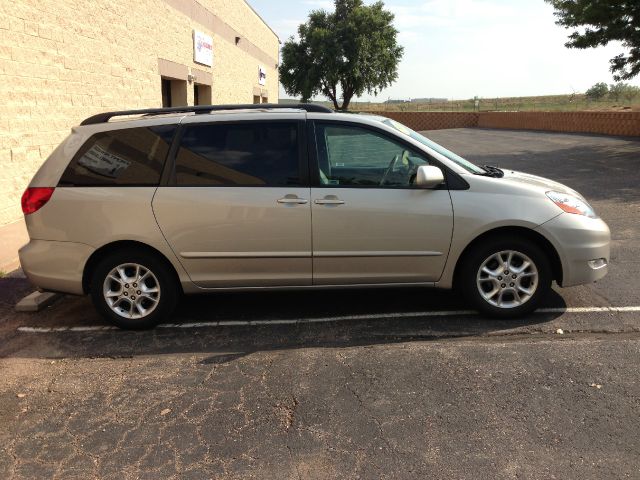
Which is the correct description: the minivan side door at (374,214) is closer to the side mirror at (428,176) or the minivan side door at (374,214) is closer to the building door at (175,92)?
the side mirror at (428,176)

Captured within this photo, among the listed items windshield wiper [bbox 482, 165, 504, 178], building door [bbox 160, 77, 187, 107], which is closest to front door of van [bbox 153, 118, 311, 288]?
windshield wiper [bbox 482, 165, 504, 178]

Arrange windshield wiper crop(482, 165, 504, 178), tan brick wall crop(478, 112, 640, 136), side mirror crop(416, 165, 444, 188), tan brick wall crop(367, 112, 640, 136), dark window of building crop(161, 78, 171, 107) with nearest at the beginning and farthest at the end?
side mirror crop(416, 165, 444, 188)
windshield wiper crop(482, 165, 504, 178)
dark window of building crop(161, 78, 171, 107)
tan brick wall crop(478, 112, 640, 136)
tan brick wall crop(367, 112, 640, 136)

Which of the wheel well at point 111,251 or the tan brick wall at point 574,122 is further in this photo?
the tan brick wall at point 574,122

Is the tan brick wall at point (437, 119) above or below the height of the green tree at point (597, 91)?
below

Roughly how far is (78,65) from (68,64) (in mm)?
365

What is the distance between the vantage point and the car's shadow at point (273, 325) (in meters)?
4.34

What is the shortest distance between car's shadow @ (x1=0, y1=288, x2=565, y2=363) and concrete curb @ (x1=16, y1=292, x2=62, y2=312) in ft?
0.27

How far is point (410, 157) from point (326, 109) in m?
0.84

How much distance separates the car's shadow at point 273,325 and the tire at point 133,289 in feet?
0.48

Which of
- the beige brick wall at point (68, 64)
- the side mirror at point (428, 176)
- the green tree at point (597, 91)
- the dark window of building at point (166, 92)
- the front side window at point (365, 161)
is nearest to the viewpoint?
the side mirror at point (428, 176)

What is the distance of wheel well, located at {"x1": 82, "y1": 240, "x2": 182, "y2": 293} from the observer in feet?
15.1

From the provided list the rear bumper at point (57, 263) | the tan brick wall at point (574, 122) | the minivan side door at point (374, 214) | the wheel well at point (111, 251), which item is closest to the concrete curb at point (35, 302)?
the rear bumper at point (57, 263)

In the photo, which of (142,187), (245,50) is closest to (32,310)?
(142,187)

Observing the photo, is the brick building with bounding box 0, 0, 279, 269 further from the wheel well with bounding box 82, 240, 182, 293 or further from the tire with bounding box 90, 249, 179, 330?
the tire with bounding box 90, 249, 179, 330
